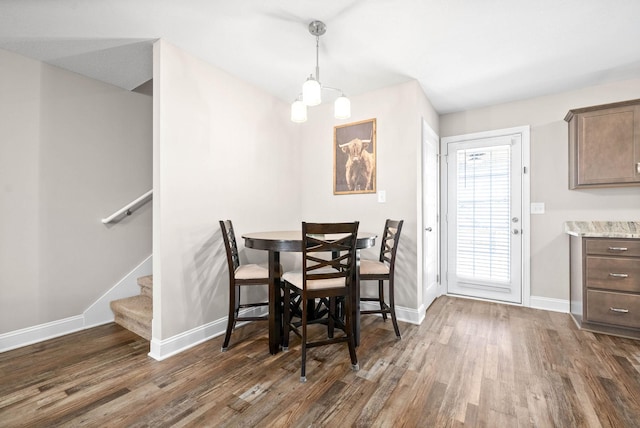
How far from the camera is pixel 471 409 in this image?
1584mm

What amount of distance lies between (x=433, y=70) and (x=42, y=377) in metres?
3.75

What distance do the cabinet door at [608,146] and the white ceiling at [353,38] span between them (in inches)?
16.3

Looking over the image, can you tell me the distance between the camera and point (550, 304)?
10.5 feet

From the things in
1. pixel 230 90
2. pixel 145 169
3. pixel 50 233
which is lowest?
pixel 50 233

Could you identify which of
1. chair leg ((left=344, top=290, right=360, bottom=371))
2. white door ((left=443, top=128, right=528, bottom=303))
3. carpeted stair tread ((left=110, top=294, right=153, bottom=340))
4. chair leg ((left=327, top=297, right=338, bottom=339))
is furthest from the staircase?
white door ((left=443, top=128, right=528, bottom=303))

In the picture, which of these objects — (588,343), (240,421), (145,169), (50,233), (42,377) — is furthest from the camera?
(145,169)

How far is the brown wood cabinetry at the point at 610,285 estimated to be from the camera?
8.03ft

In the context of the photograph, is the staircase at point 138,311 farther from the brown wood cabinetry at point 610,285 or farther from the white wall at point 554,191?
the white wall at point 554,191

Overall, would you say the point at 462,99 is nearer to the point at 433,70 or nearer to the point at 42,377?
the point at 433,70

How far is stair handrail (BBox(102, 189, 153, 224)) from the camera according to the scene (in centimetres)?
284

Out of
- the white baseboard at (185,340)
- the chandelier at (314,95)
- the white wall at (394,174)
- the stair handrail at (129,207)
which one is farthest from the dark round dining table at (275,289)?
the stair handrail at (129,207)

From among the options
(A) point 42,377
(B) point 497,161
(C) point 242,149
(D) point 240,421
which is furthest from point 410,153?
(A) point 42,377

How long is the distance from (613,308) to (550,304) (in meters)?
0.74

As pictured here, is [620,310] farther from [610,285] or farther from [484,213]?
[484,213]
